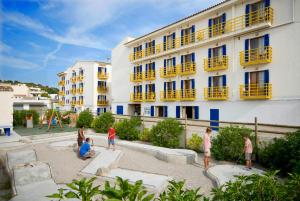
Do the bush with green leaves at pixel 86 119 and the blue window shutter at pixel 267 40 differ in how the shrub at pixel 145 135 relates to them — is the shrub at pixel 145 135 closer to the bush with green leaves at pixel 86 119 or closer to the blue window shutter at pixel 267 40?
the bush with green leaves at pixel 86 119

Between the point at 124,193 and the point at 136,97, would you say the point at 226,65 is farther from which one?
the point at 124,193

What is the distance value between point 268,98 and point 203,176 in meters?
12.4

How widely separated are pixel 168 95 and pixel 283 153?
19857 millimetres

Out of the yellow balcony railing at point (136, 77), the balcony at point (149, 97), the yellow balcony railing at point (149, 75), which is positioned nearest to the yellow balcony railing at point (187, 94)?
the balcony at point (149, 97)

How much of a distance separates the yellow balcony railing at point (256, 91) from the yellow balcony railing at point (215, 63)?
3.03 meters

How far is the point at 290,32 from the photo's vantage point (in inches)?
750

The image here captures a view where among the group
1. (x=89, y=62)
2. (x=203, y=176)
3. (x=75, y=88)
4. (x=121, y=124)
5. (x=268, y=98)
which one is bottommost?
(x=203, y=176)

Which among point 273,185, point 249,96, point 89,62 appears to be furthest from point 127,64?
point 273,185

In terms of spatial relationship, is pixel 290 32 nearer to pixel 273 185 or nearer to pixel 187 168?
pixel 187 168

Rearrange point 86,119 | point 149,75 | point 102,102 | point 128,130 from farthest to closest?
point 102,102 → point 149,75 → point 86,119 → point 128,130

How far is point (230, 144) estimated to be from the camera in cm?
1317

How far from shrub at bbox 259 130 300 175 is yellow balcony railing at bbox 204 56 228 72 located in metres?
12.9

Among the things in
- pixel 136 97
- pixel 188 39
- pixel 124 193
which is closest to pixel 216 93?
pixel 188 39

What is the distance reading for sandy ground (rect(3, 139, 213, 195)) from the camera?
35.4 feet
